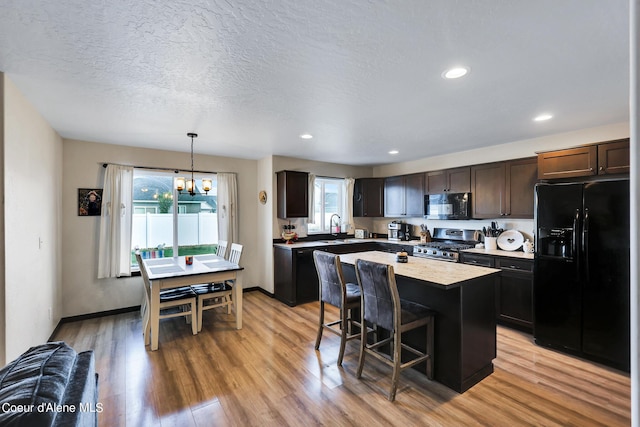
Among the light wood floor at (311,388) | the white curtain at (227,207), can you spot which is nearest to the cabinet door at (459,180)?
the light wood floor at (311,388)

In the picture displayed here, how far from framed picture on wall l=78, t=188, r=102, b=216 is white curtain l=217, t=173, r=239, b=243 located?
1660 millimetres

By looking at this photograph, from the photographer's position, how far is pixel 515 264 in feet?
11.7

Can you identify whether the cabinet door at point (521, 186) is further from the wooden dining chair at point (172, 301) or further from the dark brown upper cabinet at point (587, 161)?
the wooden dining chair at point (172, 301)

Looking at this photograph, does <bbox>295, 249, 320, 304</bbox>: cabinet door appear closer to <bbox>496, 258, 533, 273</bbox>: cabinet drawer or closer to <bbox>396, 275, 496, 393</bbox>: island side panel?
<bbox>396, 275, 496, 393</bbox>: island side panel

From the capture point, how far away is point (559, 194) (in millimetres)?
3064

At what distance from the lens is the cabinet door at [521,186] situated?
3824 millimetres

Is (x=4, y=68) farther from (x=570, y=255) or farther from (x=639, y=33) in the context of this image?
(x=570, y=255)

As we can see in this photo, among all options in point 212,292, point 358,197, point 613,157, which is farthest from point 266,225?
point 613,157

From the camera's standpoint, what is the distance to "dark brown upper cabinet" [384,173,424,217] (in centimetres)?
526

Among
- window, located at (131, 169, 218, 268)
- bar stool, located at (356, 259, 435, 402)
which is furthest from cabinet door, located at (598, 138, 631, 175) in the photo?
window, located at (131, 169, 218, 268)

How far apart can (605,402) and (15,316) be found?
4604 millimetres

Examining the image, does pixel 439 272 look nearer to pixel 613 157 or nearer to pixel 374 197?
pixel 613 157

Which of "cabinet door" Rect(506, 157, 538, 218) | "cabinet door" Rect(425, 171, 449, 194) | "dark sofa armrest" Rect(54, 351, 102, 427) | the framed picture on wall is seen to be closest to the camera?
"dark sofa armrest" Rect(54, 351, 102, 427)

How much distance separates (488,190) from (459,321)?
8.57 ft
